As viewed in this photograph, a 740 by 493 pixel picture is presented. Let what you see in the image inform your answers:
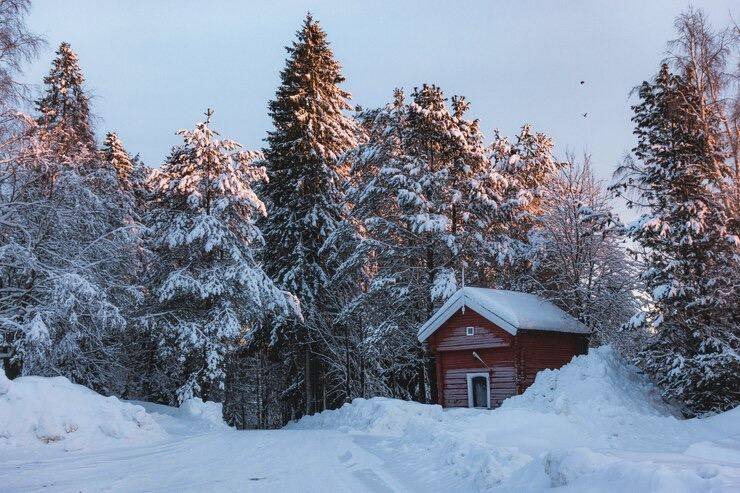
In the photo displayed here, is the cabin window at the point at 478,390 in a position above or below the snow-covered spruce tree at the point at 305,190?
below

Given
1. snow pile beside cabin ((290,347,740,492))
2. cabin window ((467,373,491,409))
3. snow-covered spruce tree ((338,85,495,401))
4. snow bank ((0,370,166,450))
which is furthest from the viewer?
snow-covered spruce tree ((338,85,495,401))

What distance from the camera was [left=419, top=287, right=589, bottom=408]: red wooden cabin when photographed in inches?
850

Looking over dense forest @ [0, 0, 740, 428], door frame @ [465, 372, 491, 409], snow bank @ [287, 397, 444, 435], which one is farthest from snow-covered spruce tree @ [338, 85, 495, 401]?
snow bank @ [287, 397, 444, 435]

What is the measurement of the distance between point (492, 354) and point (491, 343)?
1.76ft

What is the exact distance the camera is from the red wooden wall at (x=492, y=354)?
21656 mm

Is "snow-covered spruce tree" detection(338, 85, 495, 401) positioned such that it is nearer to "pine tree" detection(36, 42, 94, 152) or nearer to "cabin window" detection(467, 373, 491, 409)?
"cabin window" detection(467, 373, 491, 409)

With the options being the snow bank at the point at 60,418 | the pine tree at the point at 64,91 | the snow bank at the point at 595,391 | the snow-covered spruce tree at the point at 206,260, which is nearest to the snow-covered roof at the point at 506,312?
the snow bank at the point at 595,391

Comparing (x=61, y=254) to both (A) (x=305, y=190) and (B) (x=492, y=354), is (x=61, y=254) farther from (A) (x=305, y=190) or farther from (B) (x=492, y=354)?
(B) (x=492, y=354)

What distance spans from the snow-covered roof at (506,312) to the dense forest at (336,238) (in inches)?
60.4

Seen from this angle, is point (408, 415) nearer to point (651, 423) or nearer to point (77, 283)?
point (651, 423)

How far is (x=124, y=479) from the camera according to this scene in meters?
8.45

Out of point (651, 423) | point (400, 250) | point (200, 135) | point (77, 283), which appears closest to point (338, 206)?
point (400, 250)

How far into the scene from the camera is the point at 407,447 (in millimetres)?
11695

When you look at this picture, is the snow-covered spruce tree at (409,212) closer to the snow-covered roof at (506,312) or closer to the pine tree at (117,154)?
the snow-covered roof at (506,312)
